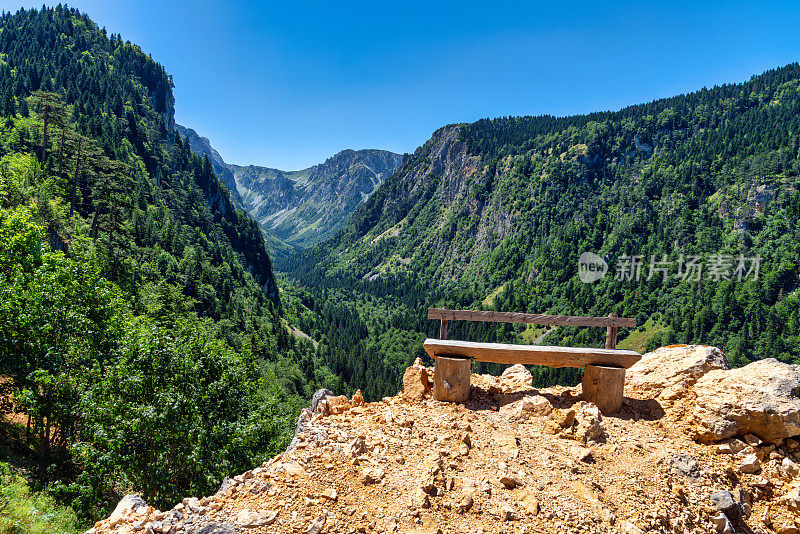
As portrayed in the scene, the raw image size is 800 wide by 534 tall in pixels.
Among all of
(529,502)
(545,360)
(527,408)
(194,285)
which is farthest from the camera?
(194,285)

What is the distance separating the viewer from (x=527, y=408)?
29.8 feet

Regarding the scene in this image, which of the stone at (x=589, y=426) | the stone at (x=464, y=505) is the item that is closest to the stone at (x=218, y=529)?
the stone at (x=464, y=505)

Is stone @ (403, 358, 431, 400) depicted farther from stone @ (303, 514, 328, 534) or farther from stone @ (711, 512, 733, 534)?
stone @ (711, 512, 733, 534)

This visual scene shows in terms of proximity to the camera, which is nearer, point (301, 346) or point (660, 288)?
point (301, 346)

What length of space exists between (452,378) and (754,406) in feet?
21.8

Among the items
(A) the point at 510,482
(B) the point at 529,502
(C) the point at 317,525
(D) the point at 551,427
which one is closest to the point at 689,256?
(D) the point at 551,427

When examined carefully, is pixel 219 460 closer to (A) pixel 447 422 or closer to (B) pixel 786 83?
(A) pixel 447 422

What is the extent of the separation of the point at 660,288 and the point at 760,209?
162 feet

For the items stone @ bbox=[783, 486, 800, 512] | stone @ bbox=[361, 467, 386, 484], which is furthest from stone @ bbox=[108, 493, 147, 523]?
stone @ bbox=[783, 486, 800, 512]

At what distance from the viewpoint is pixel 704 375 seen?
32.3 feet

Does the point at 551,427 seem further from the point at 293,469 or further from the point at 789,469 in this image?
the point at 293,469

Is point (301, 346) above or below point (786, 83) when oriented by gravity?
below

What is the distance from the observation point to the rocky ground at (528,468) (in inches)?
224

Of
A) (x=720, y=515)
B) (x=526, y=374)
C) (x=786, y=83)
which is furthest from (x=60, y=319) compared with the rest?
(x=786, y=83)
